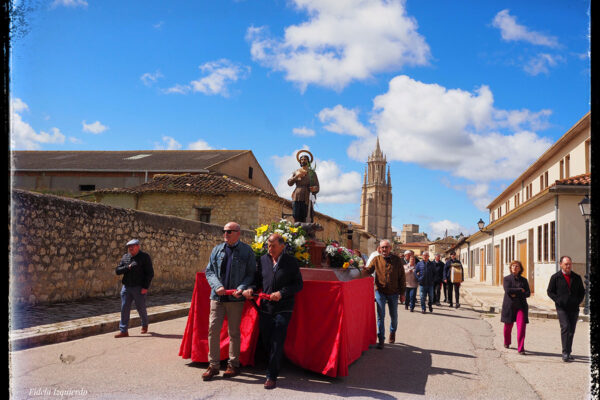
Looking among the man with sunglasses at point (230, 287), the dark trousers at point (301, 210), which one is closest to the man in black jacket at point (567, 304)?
the dark trousers at point (301, 210)

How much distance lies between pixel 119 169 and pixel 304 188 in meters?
28.4

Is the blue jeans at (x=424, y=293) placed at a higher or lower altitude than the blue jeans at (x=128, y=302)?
lower

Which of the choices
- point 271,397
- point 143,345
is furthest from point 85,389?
point 143,345

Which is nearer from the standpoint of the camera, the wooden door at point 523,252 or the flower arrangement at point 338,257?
the flower arrangement at point 338,257

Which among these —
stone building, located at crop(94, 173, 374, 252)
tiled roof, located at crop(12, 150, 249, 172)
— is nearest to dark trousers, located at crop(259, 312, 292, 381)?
stone building, located at crop(94, 173, 374, 252)

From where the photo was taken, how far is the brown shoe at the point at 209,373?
546cm

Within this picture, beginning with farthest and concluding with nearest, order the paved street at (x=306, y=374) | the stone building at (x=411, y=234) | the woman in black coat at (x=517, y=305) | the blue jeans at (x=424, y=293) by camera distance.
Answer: the stone building at (x=411, y=234) < the blue jeans at (x=424, y=293) < the woman in black coat at (x=517, y=305) < the paved street at (x=306, y=374)

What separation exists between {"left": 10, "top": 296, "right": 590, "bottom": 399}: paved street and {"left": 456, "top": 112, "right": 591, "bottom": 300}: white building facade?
352 inches

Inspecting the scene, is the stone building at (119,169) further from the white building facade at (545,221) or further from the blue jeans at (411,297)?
the blue jeans at (411,297)

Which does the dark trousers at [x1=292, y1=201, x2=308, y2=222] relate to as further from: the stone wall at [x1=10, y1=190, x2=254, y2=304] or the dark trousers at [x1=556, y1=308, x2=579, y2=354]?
the stone wall at [x1=10, y1=190, x2=254, y2=304]

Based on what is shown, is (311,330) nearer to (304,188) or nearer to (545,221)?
(304,188)

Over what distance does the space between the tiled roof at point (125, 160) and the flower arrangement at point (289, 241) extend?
2473 cm

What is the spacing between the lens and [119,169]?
110ft
